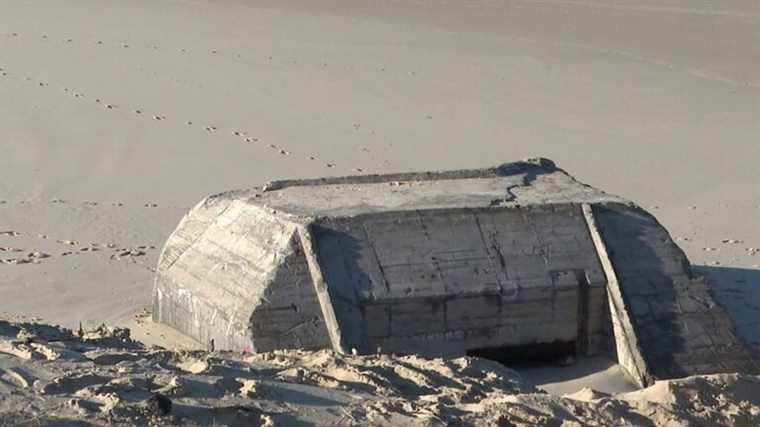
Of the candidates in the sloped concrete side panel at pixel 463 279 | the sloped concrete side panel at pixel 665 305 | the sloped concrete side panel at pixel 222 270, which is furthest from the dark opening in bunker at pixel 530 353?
the sloped concrete side panel at pixel 222 270

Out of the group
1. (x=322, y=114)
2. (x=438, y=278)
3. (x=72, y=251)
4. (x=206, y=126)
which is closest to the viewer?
(x=438, y=278)

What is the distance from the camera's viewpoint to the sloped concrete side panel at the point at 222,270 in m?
8.30

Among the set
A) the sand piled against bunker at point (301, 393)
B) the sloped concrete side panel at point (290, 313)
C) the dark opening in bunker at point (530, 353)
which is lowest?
the dark opening in bunker at point (530, 353)

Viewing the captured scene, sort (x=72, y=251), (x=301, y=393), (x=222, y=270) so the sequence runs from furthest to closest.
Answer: (x=72, y=251) < (x=222, y=270) < (x=301, y=393)

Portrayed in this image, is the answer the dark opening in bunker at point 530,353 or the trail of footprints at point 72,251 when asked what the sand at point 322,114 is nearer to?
the trail of footprints at point 72,251

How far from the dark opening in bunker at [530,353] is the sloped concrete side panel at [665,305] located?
43cm

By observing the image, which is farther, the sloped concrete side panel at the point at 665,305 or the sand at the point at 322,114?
the sand at the point at 322,114

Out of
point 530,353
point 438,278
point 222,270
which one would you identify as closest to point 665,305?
point 530,353

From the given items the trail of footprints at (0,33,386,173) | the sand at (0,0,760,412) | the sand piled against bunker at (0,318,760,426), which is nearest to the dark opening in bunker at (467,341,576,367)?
the sand at (0,0,760,412)

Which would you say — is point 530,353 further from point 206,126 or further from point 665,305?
point 206,126

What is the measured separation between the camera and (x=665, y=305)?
882 centimetres

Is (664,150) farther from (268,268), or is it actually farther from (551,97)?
(268,268)

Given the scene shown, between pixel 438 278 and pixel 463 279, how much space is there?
0.15m

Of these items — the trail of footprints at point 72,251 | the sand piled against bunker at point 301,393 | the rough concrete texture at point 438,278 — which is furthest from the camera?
the trail of footprints at point 72,251
